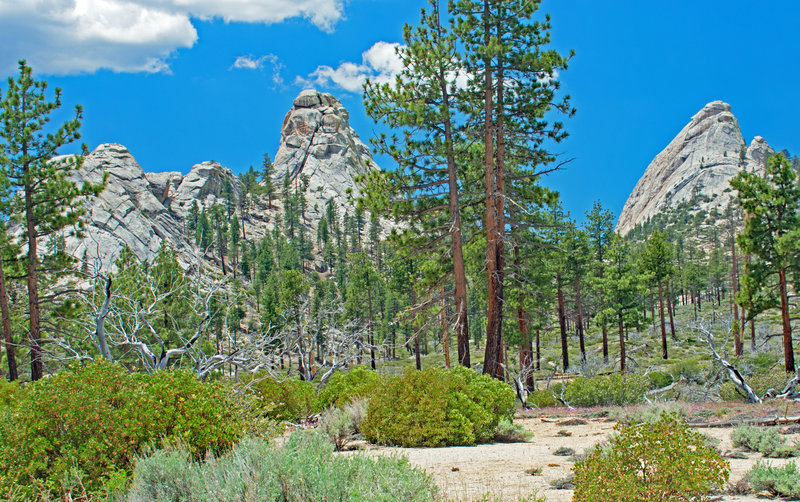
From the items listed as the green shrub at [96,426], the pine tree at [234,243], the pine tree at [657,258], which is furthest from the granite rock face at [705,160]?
the green shrub at [96,426]

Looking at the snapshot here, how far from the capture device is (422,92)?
585 inches

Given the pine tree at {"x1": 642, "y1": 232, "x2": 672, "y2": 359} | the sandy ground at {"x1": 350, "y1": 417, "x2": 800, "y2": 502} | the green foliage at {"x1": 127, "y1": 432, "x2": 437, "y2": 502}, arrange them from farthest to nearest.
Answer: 1. the pine tree at {"x1": 642, "y1": 232, "x2": 672, "y2": 359}
2. the sandy ground at {"x1": 350, "y1": 417, "x2": 800, "y2": 502}
3. the green foliage at {"x1": 127, "y1": 432, "x2": 437, "y2": 502}

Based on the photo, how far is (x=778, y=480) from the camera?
5.10 meters

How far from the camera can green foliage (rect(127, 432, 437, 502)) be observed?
3.76 meters

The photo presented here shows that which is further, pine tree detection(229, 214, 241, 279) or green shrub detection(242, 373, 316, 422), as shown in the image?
pine tree detection(229, 214, 241, 279)

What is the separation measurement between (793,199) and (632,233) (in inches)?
4807

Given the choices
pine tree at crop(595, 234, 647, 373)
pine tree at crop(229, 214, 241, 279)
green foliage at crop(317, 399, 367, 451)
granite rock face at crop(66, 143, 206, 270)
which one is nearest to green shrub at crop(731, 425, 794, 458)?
green foliage at crop(317, 399, 367, 451)

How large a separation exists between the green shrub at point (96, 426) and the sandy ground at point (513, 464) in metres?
2.24

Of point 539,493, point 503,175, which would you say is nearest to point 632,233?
point 503,175

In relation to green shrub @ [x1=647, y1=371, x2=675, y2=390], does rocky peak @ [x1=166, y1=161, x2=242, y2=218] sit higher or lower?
higher

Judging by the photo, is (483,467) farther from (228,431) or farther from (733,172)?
(733,172)

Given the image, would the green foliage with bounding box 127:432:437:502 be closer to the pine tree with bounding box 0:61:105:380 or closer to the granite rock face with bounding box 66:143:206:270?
the pine tree with bounding box 0:61:105:380

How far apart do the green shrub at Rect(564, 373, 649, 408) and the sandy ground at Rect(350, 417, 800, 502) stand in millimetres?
4672

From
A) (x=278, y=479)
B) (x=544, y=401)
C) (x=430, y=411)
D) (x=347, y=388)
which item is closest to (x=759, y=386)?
(x=544, y=401)
